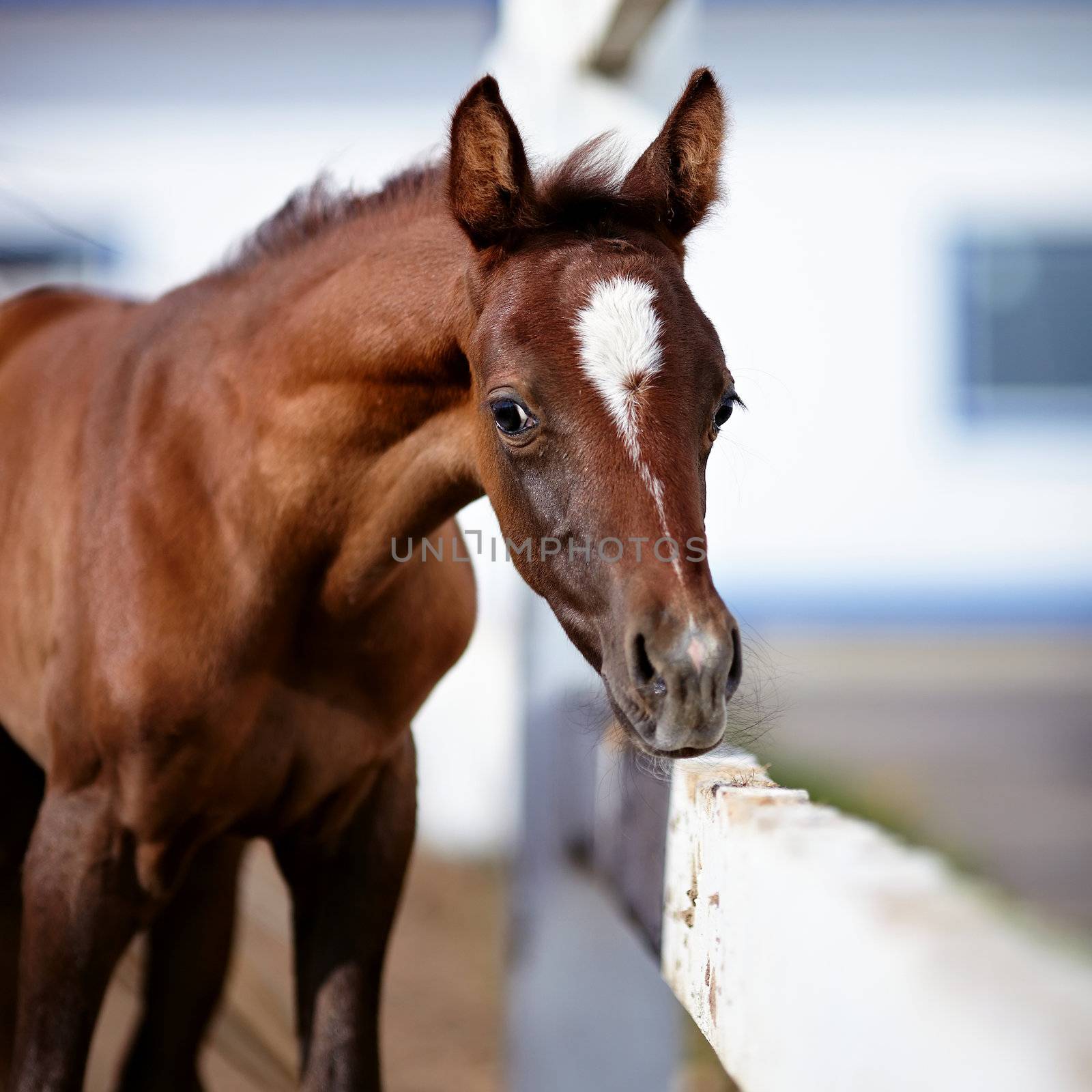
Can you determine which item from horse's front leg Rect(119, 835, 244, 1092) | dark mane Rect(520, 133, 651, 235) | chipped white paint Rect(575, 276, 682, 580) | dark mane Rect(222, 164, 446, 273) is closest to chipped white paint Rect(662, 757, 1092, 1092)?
chipped white paint Rect(575, 276, 682, 580)

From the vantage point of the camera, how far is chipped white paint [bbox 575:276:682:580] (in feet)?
5.38

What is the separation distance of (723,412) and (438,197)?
60 cm

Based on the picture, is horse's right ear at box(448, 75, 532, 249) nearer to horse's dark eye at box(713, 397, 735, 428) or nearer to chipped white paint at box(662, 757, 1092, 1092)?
horse's dark eye at box(713, 397, 735, 428)

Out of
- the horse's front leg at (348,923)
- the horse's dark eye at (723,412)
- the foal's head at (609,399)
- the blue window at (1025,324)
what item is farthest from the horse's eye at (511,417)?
the blue window at (1025,324)

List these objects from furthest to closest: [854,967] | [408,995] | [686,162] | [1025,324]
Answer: [1025,324] < [408,995] < [686,162] < [854,967]

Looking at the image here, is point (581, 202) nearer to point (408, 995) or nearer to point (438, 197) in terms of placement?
point (438, 197)

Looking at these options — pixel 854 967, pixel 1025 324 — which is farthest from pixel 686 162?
pixel 1025 324

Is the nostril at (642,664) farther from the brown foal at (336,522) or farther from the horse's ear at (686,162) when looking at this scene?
the horse's ear at (686,162)

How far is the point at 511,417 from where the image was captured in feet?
5.69

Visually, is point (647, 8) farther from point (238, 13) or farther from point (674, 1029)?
point (238, 13)

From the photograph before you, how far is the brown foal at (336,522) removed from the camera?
5.47 ft

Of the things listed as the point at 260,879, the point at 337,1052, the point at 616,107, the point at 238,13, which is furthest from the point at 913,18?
the point at 337,1052

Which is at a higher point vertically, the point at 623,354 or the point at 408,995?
the point at 623,354

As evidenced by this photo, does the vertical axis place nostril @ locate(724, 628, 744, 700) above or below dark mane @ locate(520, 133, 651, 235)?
below
